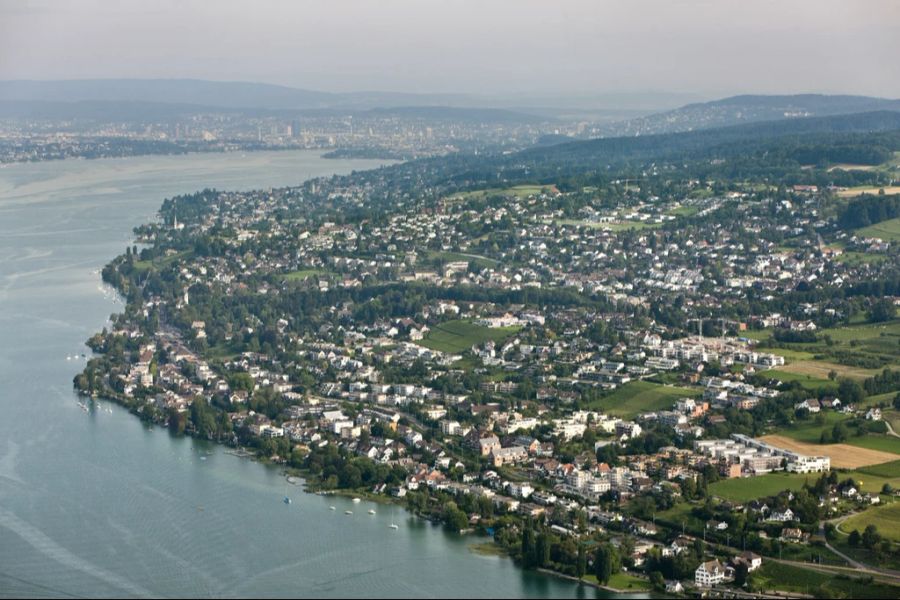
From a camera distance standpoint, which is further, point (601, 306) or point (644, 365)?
point (601, 306)

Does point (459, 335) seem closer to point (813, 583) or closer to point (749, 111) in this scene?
point (813, 583)

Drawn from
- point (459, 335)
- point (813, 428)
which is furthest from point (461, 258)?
point (813, 428)

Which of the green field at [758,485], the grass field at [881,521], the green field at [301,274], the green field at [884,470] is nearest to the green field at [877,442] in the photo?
the green field at [884,470]

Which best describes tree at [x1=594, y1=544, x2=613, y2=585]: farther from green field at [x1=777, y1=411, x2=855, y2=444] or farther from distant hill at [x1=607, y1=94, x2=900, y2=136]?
distant hill at [x1=607, y1=94, x2=900, y2=136]

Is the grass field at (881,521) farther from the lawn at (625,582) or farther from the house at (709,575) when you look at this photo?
the lawn at (625,582)

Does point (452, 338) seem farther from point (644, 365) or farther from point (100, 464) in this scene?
point (100, 464)

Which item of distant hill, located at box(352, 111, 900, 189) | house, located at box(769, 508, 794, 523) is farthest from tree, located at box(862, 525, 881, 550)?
distant hill, located at box(352, 111, 900, 189)

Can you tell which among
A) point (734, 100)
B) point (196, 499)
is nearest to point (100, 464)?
point (196, 499)
